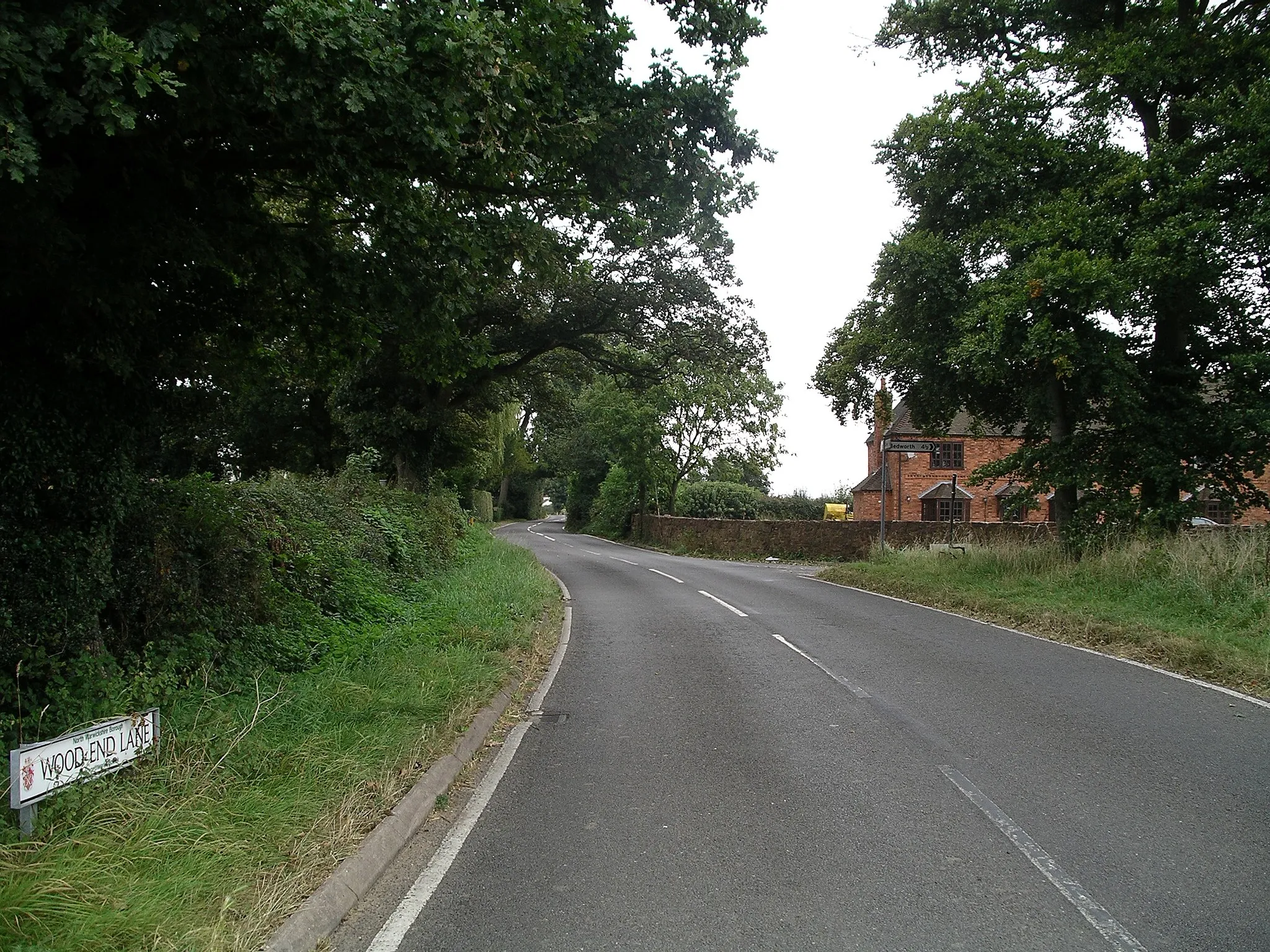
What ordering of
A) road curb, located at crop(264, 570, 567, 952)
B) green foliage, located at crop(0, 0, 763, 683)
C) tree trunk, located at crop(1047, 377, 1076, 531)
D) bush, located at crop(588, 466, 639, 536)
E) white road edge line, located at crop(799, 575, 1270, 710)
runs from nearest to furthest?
road curb, located at crop(264, 570, 567, 952) < green foliage, located at crop(0, 0, 763, 683) < white road edge line, located at crop(799, 575, 1270, 710) < tree trunk, located at crop(1047, 377, 1076, 531) < bush, located at crop(588, 466, 639, 536)

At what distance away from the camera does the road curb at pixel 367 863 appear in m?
3.33

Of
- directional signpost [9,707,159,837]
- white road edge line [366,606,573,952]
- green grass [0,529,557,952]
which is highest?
directional signpost [9,707,159,837]

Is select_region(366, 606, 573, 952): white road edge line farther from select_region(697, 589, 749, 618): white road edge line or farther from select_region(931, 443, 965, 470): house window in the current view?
select_region(931, 443, 965, 470): house window

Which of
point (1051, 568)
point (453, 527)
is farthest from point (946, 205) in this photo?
point (453, 527)

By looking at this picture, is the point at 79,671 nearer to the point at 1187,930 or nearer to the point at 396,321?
the point at 396,321

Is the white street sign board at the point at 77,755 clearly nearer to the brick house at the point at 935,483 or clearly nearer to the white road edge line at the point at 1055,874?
the white road edge line at the point at 1055,874

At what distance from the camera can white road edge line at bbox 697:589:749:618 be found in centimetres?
1383

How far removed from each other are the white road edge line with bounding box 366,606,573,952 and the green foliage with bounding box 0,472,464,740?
2184 millimetres

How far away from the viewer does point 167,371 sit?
622cm

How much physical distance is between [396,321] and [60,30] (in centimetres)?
409

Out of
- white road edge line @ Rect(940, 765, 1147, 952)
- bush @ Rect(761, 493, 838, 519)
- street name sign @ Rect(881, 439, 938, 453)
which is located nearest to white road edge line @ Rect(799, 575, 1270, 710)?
street name sign @ Rect(881, 439, 938, 453)

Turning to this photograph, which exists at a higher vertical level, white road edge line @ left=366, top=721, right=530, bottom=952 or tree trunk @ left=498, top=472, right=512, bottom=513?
tree trunk @ left=498, top=472, right=512, bottom=513

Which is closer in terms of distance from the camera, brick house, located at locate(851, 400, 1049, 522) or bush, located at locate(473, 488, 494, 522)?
brick house, located at locate(851, 400, 1049, 522)

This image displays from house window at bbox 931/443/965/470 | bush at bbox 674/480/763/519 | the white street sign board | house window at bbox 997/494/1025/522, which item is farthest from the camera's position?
bush at bbox 674/480/763/519
